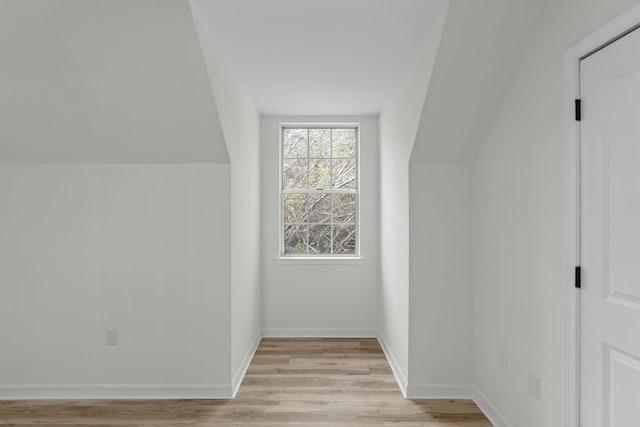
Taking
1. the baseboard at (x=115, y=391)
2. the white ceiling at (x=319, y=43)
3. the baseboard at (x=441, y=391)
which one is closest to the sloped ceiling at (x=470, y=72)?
the white ceiling at (x=319, y=43)

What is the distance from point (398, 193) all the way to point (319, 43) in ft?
4.52

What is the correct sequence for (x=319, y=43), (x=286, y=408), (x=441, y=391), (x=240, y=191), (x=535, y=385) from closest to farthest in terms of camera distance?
(x=535, y=385), (x=319, y=43), (x=286, y=408), (x=441, y=391), (x=240, y=191)

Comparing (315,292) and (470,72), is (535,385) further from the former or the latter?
(315,292)

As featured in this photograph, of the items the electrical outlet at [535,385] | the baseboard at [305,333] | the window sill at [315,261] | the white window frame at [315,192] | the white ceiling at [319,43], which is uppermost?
the white ceiling at [319,43]

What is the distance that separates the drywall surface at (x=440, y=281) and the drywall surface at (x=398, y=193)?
0.07 m

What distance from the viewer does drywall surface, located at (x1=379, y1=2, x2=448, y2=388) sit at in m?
2.81

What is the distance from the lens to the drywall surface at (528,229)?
2053mm

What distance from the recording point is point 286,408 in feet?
9.74

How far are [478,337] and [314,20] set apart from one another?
2350 millimetres

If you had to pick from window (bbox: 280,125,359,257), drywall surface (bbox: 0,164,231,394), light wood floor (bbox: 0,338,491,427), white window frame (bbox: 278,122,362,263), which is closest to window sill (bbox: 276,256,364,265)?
white window frame (bbox: 278,122,362,263)

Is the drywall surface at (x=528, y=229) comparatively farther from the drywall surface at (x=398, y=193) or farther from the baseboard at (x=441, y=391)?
the drywall surface at (x=398, y=193)

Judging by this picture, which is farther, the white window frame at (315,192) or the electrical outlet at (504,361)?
the white window frame at (315,192)

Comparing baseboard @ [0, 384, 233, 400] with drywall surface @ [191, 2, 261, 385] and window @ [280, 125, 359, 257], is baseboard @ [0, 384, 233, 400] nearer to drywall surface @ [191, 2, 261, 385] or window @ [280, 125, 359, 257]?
drywall surface @ [191, 2, 261, 385]

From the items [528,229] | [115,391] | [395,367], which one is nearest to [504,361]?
[528,229]
